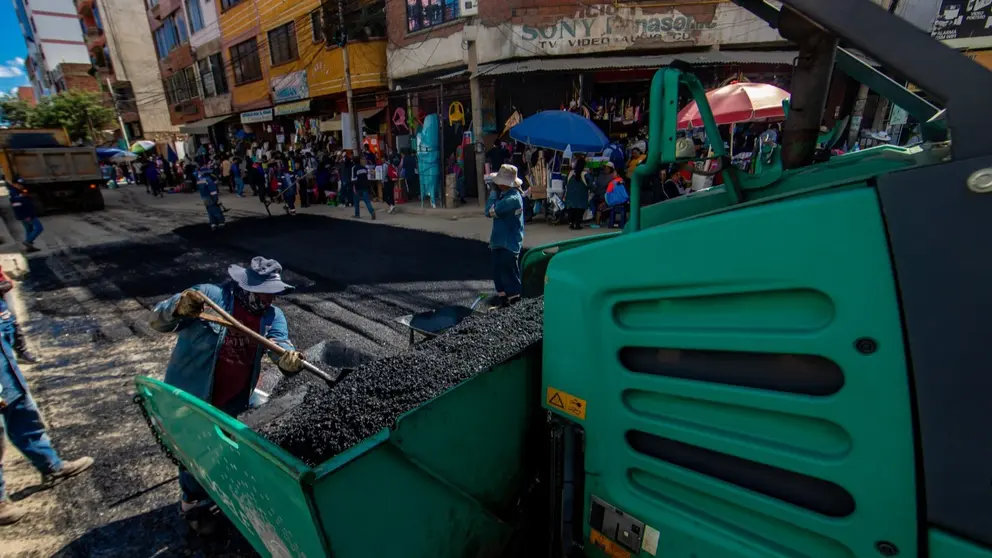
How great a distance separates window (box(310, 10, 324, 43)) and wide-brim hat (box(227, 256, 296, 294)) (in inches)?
Result: 652

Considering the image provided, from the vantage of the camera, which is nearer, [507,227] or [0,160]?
[507,227]

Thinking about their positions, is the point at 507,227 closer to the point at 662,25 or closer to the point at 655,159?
the point at 655,159

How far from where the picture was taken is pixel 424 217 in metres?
12.7

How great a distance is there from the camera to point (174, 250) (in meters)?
10.1

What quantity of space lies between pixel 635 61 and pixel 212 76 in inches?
947

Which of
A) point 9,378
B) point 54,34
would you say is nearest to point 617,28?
point 9,378

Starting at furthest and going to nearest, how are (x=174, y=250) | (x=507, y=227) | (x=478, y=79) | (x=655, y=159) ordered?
(x=478, y=79) → (x=174, y=250) → (x=507, y=227) → (x=655, y=159)

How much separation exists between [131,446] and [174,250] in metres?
7.95

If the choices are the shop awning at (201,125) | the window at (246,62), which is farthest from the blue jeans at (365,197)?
the shop awning at (201,125)

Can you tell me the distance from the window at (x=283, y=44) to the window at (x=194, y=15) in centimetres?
899

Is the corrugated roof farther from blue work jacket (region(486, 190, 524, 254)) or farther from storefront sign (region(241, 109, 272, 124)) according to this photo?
storefront sign (region(241, 109, 272, 124))

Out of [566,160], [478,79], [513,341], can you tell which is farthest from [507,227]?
[478,79]

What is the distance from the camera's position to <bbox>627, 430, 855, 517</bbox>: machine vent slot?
1158mm

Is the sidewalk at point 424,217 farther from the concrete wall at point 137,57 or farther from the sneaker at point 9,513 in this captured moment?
the concrete wall at point 137,57
